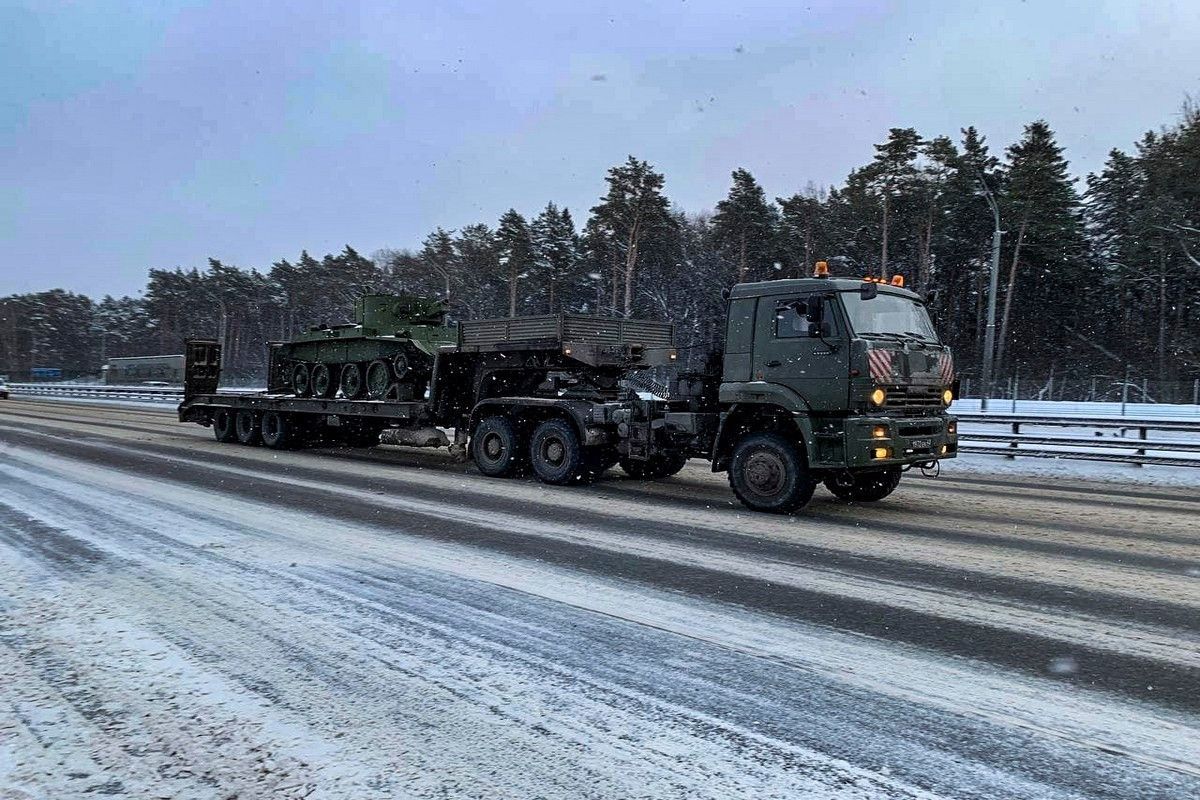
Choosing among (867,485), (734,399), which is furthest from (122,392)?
(867,485)

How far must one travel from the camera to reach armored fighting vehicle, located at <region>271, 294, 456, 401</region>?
562 inches

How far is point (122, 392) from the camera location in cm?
4356

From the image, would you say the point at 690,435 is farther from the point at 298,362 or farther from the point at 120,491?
the point at 298,362

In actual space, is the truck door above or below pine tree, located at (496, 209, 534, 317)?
below

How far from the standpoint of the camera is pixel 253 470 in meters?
12.2

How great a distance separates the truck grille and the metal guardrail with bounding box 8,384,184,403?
3565cm

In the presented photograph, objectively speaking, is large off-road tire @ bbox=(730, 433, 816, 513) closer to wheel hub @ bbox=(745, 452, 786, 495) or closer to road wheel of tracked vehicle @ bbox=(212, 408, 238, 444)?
wheel hub @ bbox=(745, 452, 786, 495)

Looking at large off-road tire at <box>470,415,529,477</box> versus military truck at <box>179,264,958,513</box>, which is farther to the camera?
large off-road tire at <box>470,415,529,477</box>

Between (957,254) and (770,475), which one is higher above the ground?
(957,254)

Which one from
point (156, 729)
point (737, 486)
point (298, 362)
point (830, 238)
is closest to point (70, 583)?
point (156, 729)

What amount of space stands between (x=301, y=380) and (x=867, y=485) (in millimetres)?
12081

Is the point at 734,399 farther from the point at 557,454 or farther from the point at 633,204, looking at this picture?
the point at 633,204

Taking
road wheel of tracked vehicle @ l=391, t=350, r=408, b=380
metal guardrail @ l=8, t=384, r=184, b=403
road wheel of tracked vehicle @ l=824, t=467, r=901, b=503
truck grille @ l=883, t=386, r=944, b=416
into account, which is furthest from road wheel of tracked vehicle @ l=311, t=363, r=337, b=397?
metal guardrail @ l=8, t=384, r=184, b=403

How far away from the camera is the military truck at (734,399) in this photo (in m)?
8.28
